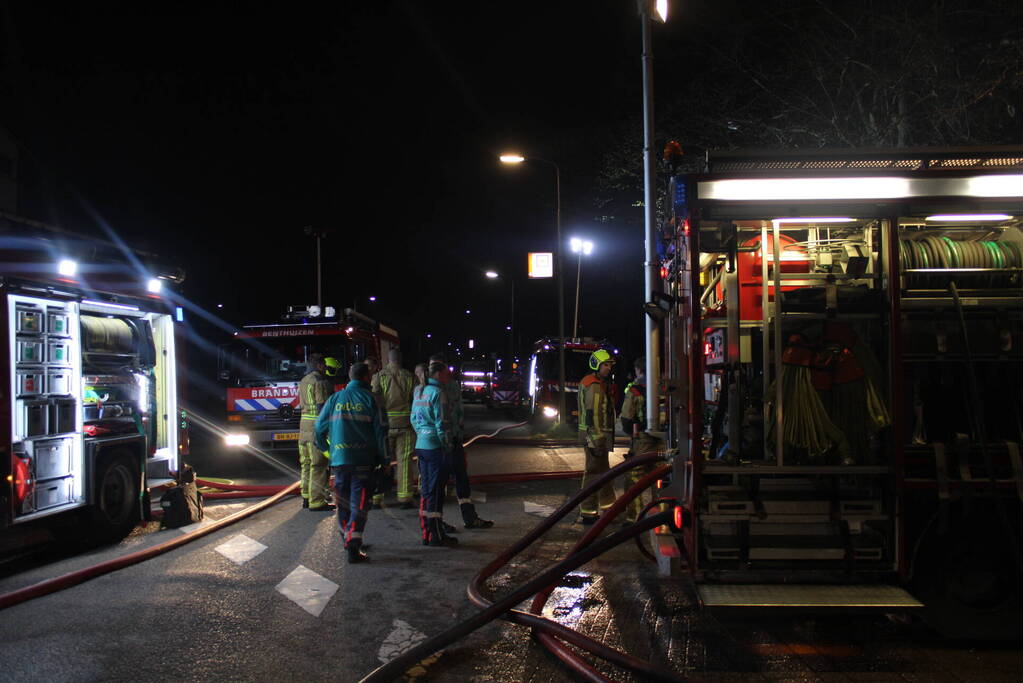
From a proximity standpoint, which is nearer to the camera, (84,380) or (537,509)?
(84,380)

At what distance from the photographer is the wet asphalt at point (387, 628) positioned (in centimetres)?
433

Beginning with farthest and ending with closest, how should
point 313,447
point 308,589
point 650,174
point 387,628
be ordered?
1. point 650,174
2. point 313,447
3. point 308,589
4. point 387,628

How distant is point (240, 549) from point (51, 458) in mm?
1852

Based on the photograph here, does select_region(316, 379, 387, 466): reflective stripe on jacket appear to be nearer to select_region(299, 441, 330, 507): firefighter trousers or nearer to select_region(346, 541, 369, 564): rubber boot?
select_region(346, 541, 369, 564): rubber boot

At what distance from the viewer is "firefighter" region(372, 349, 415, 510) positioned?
9336mm

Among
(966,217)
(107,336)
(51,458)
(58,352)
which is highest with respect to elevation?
(966,217)

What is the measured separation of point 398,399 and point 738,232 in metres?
5.28

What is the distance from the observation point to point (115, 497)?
7738mm

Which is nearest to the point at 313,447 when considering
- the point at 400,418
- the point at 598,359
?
the point at 400,418

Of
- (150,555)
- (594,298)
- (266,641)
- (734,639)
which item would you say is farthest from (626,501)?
(594,298)

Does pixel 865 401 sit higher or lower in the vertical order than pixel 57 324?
lower

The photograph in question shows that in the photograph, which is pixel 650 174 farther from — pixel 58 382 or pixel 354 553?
pixel 58 382

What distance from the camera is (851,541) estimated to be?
15.1ft

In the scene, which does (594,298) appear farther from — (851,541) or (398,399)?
(851,541)
